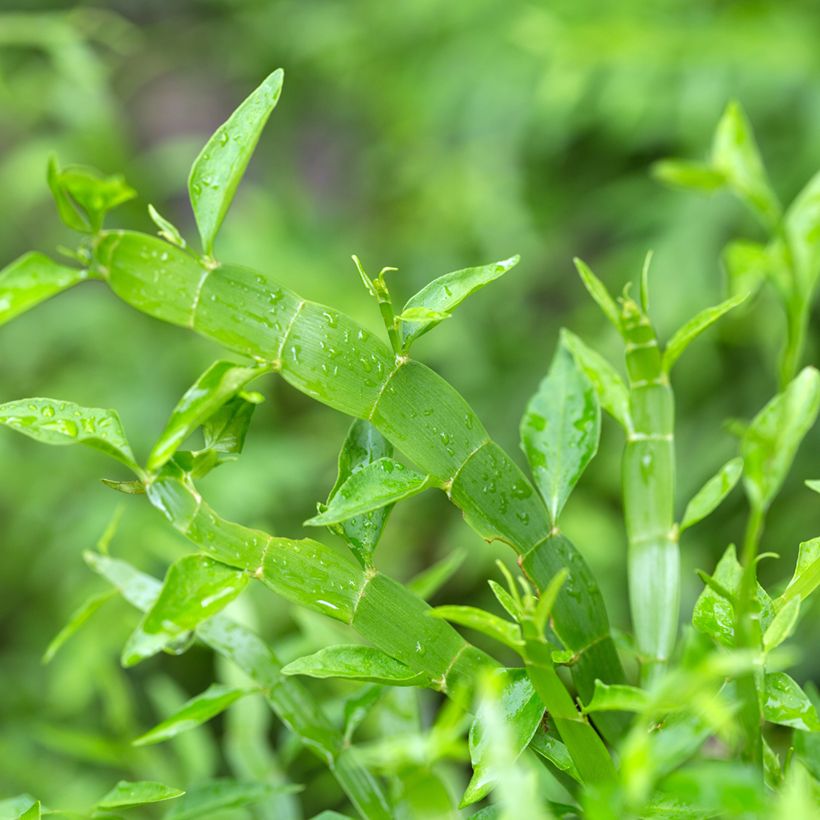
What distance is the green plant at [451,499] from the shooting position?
0.21 m

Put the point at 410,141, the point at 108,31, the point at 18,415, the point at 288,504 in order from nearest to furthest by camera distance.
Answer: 1. the point at 18,415
2. the point at 288,504
3. the point at 410,141
4. the point at 108,31

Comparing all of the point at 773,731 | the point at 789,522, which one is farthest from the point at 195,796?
the point at 789,522

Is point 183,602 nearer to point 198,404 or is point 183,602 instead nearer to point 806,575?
point 198,404

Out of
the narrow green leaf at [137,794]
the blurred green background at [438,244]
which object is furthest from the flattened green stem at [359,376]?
the blurred green background at [438,244]

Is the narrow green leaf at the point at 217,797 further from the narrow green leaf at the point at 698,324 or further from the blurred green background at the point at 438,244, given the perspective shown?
the blurred green background at the point at 438,244

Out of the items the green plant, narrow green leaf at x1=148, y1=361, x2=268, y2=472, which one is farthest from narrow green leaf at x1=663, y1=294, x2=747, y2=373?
narrow green leaf at x1=148, y1=361, x2=268, y2=472

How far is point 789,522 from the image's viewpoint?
1.09m

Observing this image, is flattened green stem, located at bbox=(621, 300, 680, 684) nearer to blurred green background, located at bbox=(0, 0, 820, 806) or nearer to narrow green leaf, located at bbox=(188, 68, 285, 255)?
narrow green leaf, located at bbox=(188, 68, 285, 255)

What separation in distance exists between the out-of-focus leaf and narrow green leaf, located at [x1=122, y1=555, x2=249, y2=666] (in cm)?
6

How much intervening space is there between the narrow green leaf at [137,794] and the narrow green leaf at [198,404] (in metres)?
0.09

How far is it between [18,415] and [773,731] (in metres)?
0.39

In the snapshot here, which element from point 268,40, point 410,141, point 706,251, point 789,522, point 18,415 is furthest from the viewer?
point 268,40

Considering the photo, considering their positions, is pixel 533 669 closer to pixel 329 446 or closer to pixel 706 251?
pixel 706 251

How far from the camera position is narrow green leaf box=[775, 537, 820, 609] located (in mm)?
241
